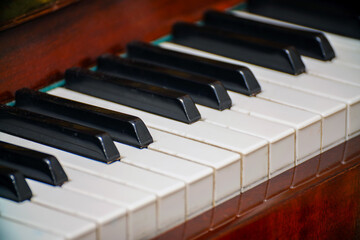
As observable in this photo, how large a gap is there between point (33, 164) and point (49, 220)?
0.21 metres

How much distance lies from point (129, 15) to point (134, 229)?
100 cm

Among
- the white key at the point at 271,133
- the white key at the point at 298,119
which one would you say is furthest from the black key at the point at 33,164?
the white key at the point at 298,119

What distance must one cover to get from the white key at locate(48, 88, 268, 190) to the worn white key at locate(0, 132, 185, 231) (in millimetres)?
203

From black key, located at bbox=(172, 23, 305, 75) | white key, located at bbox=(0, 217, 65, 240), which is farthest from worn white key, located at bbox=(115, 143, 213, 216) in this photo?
black key, located at bbox=(172, 23, 305, 75)

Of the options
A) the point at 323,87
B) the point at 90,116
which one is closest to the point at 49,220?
the point at 90,116

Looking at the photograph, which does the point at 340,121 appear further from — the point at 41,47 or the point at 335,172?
the point at 41,47

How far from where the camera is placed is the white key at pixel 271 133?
173 centimetres

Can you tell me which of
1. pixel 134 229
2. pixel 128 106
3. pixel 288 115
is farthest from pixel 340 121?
pixel 134 229

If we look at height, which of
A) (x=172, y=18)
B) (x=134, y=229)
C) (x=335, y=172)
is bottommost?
(x=335, y=172)

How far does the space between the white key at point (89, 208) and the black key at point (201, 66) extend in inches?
27.0

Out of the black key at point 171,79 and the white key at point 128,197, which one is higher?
the black key at point 171,79

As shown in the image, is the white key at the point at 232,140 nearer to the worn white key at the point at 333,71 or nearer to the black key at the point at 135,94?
the black key at the point at 135,94

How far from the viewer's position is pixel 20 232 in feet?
4.48

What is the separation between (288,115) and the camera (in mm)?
1840
